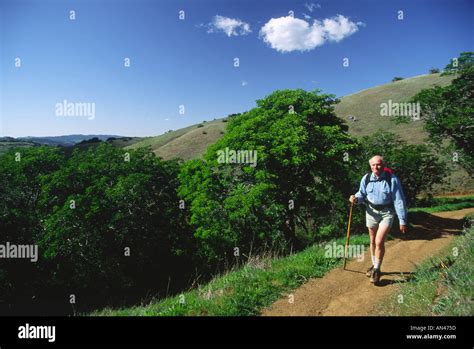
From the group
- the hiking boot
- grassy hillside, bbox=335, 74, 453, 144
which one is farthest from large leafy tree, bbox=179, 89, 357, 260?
grassy hillside, bbox=335, 74, 453, 144

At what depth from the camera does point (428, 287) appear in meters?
5.09

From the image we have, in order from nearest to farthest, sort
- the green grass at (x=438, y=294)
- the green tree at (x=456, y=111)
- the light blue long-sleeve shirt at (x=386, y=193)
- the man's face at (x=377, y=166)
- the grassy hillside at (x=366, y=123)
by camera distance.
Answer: the green grass at (x=438, y=294) → the light blue long-sleeve shirt at (x=386, y=193) → the man's face at (x=377, y=166) → the green tree at (x=456, y=111) → the grassy hillside at (x=366, y=123)

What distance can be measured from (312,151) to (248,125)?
3.56 meters

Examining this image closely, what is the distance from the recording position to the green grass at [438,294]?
417 centimetres

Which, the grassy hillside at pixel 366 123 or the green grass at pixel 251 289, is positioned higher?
the grassy hillside at pixel 366 123

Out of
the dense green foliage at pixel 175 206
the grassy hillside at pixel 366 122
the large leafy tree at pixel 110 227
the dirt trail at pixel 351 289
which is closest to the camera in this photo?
the dirt trail at pixel 351 289

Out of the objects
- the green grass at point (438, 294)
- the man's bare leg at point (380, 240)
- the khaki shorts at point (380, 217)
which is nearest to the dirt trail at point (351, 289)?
the green grass at point (438, 294)

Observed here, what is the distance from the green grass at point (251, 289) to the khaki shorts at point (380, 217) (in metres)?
1.55

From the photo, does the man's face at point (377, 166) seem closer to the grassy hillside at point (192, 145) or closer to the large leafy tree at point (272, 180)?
the large leafy tree at point (272, 180)

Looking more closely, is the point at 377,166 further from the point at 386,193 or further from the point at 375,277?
the point at 375,277

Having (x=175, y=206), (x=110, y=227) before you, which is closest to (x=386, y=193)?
(x=175, y=206)

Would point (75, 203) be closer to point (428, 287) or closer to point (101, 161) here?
point (101, 161)
